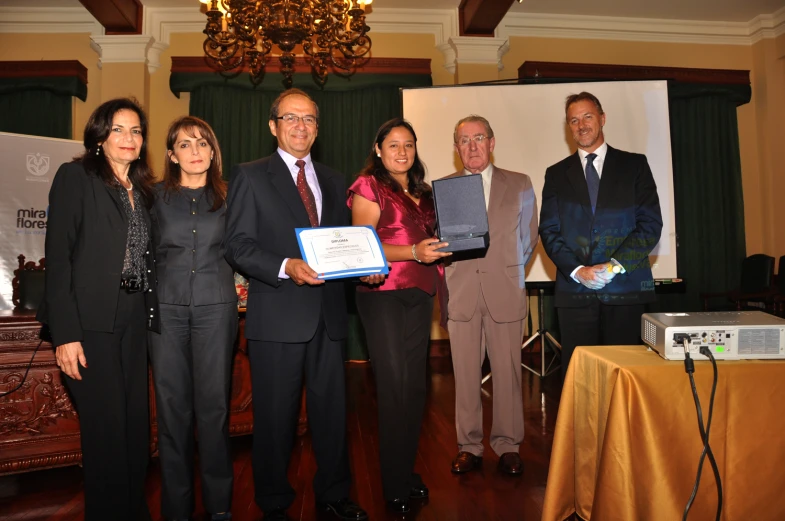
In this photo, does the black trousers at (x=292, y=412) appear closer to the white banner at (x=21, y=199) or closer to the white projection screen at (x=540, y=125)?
the white projection screen at (x=540, y=125)

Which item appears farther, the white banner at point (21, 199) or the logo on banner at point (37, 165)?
the logo on banner at point (37, 165)

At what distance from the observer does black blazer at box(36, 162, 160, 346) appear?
1.84 metres

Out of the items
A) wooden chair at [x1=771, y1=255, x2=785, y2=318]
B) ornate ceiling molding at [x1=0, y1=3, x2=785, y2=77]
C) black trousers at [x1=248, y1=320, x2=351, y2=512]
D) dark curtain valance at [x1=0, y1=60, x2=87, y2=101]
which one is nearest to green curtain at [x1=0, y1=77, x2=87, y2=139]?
dark curtain valance at [x1=0, y1=60, x2=87, y2=101]

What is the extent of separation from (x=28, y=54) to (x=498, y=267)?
5933mm

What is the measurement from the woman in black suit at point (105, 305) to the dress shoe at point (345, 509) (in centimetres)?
68

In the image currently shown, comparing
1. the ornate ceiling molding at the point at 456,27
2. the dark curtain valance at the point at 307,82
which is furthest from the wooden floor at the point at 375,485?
the ornate ceiling molding at the point at 456,27

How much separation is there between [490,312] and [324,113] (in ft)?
13.7

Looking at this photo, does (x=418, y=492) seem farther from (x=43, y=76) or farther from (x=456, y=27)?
(x=43, y=76)

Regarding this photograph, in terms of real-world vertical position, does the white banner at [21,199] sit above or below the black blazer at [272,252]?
above

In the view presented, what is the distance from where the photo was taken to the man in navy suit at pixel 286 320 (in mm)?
2197

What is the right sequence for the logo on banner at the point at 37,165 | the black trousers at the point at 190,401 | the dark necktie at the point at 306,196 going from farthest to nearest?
the logo on banner at the point at 37,165
the dark necktie at the point at 306,196
the black trousers at the point at 190,401

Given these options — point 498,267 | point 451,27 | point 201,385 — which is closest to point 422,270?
point 498,267

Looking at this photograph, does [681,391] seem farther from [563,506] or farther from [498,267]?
[498,267]

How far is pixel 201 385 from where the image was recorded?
2.22m
